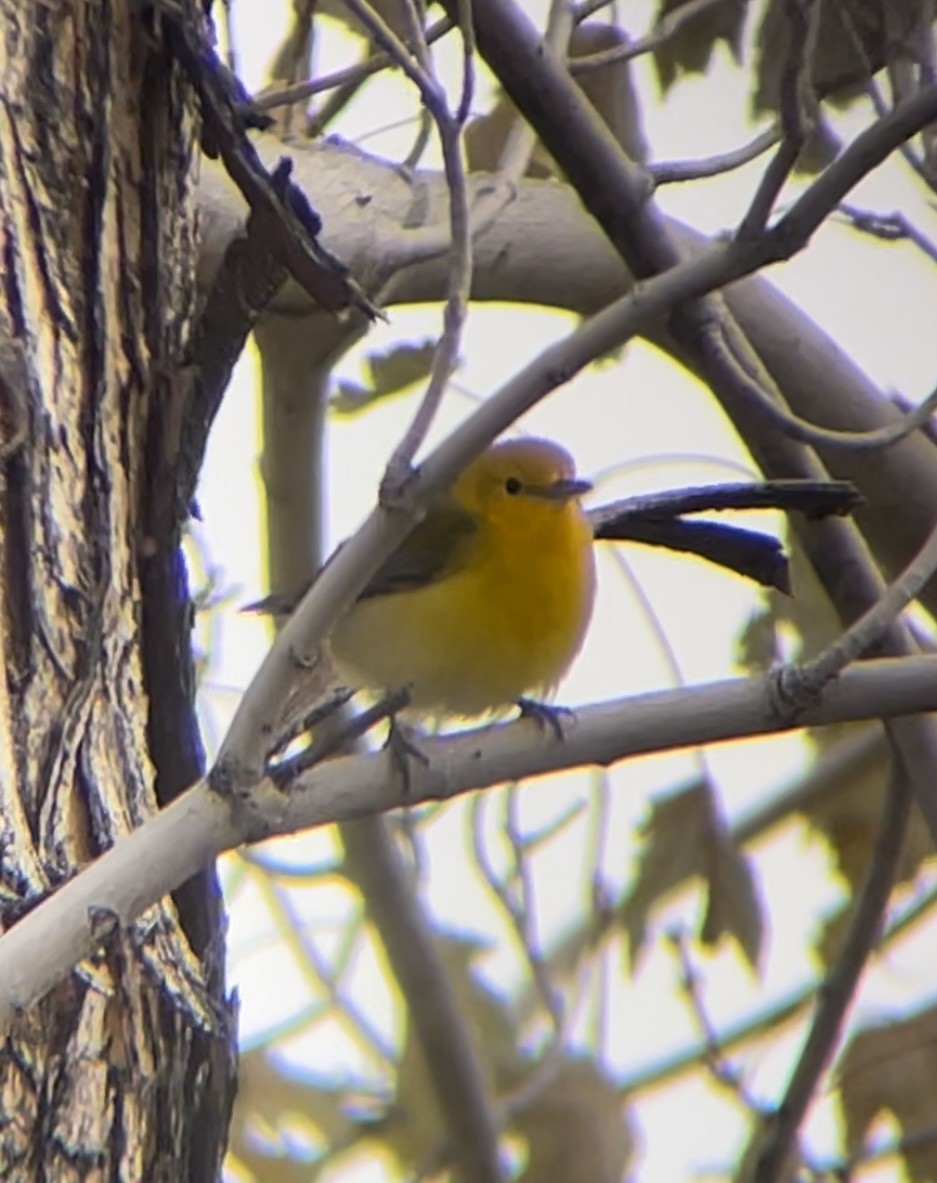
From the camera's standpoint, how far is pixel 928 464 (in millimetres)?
3340

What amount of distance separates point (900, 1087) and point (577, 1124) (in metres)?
0.90

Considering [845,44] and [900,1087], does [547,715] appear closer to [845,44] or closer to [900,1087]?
[845,44]

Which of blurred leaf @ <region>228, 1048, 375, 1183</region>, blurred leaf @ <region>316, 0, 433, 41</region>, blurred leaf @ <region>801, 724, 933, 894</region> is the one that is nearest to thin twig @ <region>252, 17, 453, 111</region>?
blurred leaf @ <region>316, 0, 433, 41</region>

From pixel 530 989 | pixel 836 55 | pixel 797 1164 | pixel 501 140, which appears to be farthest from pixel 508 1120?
pixel 836 55

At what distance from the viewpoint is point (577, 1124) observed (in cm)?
428

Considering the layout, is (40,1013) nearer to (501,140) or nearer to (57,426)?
(57,426)

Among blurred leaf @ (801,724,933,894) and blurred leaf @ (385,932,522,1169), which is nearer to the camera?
blurred leaf @ (801,724,933,894)

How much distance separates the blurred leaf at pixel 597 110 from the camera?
3588 millimetres

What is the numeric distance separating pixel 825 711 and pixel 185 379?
0.92 meters

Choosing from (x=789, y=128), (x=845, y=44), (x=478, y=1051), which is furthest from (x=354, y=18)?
(x=478, y=1051)

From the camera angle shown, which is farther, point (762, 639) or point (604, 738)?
point (762, 639)

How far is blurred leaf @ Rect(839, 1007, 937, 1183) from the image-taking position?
11.9 ft

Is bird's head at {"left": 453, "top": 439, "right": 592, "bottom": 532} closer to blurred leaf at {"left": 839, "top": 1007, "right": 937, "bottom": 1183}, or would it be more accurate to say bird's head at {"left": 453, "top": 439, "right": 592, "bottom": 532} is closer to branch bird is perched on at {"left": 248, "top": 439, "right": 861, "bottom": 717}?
branch bird is perched on at {"left": 248, "top": 439, "right": 861, "bottom": 717}

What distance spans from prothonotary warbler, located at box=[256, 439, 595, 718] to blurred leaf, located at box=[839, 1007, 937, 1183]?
108 cm
